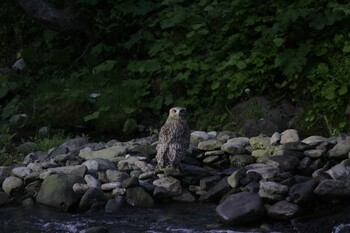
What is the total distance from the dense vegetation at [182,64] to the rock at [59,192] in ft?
10.6

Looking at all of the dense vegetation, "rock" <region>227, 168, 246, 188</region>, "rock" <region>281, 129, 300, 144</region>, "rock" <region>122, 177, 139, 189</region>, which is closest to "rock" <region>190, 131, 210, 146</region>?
"rock" <region>281, 129, 300, 144</region>

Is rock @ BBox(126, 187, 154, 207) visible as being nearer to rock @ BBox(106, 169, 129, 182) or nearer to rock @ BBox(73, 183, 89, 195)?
rock @ BBox(106, 169, 129, 182)

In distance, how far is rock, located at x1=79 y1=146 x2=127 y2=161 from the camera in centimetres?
887

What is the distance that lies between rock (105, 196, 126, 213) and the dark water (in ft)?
0.33

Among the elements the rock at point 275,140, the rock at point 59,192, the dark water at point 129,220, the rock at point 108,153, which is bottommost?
the dark water at point 129,220

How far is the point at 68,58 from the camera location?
1353 cm

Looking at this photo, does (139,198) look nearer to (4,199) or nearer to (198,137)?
(4,199)

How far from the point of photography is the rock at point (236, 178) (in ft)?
25.1

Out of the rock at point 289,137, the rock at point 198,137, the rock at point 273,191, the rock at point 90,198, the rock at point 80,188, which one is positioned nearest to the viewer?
the rock at point 273,191

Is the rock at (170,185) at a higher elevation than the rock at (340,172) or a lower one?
lower

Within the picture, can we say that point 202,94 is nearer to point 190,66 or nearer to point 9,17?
point 190,66

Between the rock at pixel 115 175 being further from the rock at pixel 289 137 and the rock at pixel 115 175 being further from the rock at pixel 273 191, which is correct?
the rock at pixel 289 137

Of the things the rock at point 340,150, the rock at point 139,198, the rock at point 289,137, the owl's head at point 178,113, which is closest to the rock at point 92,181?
the rock at point 139,198

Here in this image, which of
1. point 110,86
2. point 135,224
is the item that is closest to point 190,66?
point 110,86
